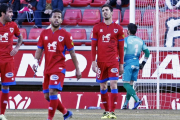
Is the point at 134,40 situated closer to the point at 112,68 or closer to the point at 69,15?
the point at 112,68

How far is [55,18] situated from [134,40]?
4125mm

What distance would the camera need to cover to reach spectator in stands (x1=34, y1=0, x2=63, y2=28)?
578 inches

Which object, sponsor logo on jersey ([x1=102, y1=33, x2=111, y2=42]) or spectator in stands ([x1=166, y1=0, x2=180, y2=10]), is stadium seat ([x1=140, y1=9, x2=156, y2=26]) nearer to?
spectator in stands ([x1=166, y1=0, x2=180, y2=10])

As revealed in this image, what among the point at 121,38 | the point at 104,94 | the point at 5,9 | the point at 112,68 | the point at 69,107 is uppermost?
the point at 5,9

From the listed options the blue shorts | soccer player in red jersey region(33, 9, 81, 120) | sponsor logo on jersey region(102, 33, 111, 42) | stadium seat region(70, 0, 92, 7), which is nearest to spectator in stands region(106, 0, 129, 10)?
stadium seat region(70, 0, 92, 7)

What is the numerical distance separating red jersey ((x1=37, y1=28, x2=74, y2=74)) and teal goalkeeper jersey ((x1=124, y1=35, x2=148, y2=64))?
3955mm

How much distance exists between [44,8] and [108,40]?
22.4 ft

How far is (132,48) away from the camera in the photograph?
36.2 feet

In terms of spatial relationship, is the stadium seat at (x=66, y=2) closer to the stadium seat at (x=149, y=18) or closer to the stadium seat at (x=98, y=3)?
the stadium seat at (x=98, y=3)

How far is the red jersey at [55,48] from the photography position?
23.4 feet

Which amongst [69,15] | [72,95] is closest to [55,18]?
[72,95]

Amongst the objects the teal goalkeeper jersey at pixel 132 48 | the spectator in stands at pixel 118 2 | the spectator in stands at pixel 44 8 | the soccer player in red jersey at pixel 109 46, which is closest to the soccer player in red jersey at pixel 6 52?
the soccer player in red jersey at pixel 109 46

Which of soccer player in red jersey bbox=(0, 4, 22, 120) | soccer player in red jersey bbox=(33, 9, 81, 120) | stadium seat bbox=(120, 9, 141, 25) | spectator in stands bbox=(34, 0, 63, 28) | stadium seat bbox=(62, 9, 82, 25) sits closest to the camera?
soccer player in red jersey bbox=(33, 9, 81, 120)

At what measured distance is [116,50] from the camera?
864 centimetres
